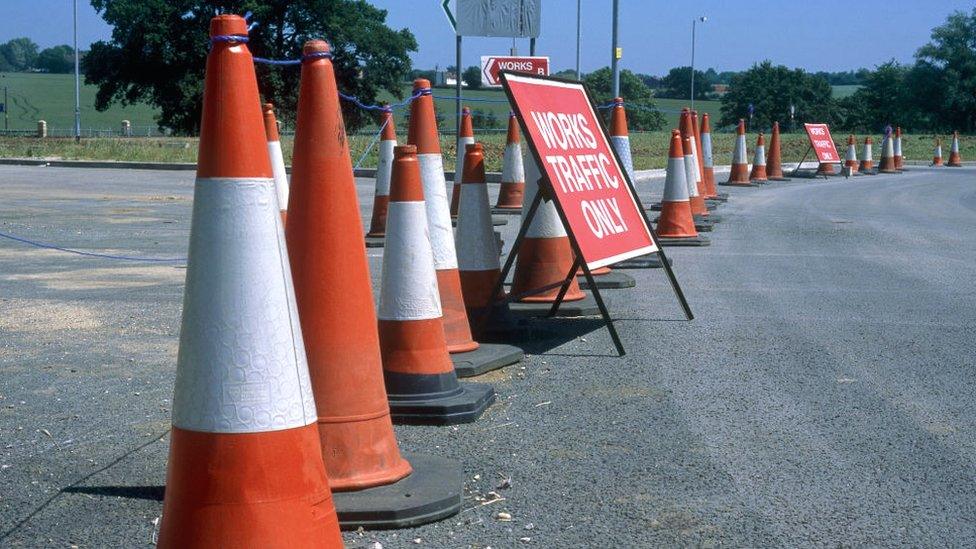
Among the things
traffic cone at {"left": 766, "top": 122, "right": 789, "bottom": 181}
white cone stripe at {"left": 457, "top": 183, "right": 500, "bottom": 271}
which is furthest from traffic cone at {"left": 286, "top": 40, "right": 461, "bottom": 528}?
traffic cone at {"left": 766, "top": 122, "right": 789, "bottom": 181}

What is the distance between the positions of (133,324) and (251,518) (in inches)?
187

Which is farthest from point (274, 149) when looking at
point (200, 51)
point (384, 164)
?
point (200, 51)

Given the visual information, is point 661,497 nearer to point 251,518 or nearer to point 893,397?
point 251,518

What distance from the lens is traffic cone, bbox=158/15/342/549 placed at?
129 inches

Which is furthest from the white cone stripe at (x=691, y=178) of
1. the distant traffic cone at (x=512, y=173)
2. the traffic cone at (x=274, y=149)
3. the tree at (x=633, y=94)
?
the tree at (x=633, y=94)

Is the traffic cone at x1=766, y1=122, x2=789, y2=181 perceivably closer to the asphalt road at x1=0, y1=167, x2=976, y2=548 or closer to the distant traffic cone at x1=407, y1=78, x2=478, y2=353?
the asphalt road at x1=0, y1=167, x2=976, y2=548

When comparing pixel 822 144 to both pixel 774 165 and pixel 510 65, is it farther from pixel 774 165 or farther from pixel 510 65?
pixel 510 65

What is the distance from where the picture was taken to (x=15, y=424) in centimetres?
526

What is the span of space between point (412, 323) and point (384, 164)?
252 inches

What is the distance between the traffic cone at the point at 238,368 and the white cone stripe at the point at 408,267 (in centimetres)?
197

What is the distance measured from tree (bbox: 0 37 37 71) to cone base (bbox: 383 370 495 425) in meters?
179

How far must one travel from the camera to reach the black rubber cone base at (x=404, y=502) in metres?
3.97

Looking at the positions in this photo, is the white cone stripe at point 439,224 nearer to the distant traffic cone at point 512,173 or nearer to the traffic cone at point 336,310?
the traffic cone at point 336,310

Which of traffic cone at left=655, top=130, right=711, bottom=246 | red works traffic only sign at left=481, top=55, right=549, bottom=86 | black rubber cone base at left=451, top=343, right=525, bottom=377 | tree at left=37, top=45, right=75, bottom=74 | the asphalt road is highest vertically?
tree at left=37, top=45, right=75, bottom=74
